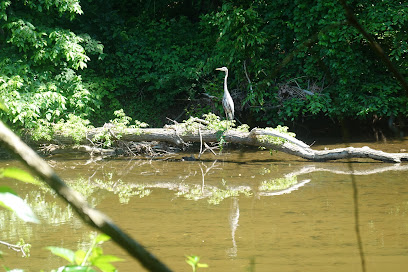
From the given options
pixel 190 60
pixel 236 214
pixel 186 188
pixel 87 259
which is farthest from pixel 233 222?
pixel 190 60

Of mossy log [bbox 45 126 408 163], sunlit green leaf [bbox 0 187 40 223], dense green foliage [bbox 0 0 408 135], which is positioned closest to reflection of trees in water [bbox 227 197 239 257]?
mossy log [bbox 45 126 408 163]

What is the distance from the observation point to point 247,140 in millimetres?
9453

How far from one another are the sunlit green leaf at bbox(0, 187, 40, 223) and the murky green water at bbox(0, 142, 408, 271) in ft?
12.9

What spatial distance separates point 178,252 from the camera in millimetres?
4895

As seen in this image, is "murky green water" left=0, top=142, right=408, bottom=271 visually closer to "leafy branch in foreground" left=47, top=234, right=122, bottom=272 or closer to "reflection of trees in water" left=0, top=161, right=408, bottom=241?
"reflection of trees in water" left=0, top=161, right=408, bottom=241

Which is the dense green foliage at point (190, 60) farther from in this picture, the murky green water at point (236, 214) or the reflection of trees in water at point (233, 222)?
the reflection of trees in water at point (233, 222)

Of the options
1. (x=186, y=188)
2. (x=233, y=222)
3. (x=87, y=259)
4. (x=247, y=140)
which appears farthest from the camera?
(x=247, y=140)

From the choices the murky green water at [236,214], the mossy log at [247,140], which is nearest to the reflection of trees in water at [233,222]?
the murky green water at [236,214]

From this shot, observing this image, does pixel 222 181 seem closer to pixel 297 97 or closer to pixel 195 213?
pixel 195 213

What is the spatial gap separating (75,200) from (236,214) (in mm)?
5891

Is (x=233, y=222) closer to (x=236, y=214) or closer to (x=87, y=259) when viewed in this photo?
(x=236, y=214)

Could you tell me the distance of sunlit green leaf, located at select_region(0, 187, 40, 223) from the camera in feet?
1.53

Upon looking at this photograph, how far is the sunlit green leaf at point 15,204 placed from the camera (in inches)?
18.4

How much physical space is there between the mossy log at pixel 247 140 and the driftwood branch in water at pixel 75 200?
8539mm
